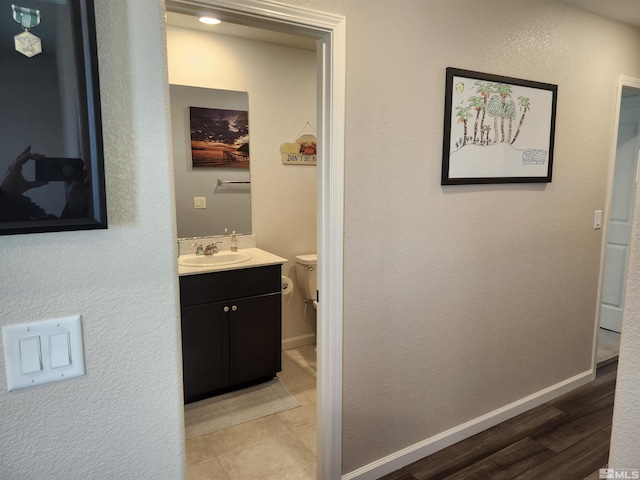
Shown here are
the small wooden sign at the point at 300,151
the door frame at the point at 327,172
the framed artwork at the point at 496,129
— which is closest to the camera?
the door frame at the point at 327,172

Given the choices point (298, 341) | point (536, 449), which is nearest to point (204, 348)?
point (298, 341)

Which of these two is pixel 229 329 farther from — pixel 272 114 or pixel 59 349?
pixel 59 349

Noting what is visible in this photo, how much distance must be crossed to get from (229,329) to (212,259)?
20.4 inches

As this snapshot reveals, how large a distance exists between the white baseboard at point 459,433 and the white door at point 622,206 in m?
1.28

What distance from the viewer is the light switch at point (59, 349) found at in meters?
0.74

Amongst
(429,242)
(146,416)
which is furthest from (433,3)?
(146,416)

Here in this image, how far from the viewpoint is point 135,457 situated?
0.83 m

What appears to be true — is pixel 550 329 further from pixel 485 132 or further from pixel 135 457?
pixel 135 457

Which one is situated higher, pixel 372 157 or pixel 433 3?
pixel 433 3

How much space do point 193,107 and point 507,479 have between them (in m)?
2.91

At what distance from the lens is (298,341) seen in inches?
149

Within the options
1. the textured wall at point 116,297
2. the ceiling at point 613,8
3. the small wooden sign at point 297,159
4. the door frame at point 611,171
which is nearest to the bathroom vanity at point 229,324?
the small wooden sign at point 297,159

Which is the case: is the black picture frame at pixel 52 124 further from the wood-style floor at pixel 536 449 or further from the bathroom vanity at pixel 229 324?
the wood-style floor at pixel 536 449

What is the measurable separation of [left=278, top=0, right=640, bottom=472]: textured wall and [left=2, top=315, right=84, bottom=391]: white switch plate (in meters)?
1.27
